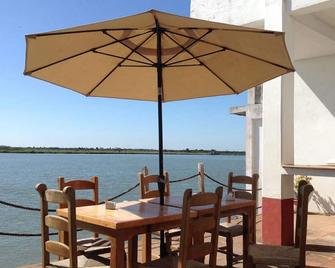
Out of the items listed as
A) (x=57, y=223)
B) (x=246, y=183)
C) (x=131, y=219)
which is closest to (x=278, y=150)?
(x=246, y=183)

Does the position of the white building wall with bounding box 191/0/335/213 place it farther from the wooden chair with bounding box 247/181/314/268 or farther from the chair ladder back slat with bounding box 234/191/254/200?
the wooden chair with bounding box 247/181/314/268

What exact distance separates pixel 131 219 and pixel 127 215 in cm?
17

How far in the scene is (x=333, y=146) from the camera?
25.4 ft

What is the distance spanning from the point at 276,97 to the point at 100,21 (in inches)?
113

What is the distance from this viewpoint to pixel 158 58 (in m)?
3.73

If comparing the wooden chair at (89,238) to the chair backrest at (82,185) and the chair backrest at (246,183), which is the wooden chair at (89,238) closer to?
the chair backrest at (82,185)

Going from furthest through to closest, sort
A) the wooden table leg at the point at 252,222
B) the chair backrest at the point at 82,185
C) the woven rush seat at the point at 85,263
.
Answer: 1. the wooden table leg at the point at 252,222
2. the chair backrest at the point at 82,185
3. the woven rush seat at the point at 85,263

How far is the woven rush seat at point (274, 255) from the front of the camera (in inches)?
114

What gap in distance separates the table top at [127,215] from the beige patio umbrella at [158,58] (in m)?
0.41

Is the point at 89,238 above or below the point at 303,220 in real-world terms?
below

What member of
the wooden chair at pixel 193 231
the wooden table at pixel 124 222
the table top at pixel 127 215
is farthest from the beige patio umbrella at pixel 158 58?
the wooden chair at pixel 193 231

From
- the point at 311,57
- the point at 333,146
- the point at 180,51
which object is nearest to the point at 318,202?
the point at 333,146

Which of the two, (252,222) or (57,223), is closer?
(57,223)

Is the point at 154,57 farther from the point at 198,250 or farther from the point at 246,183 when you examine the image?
the point at 198,250
